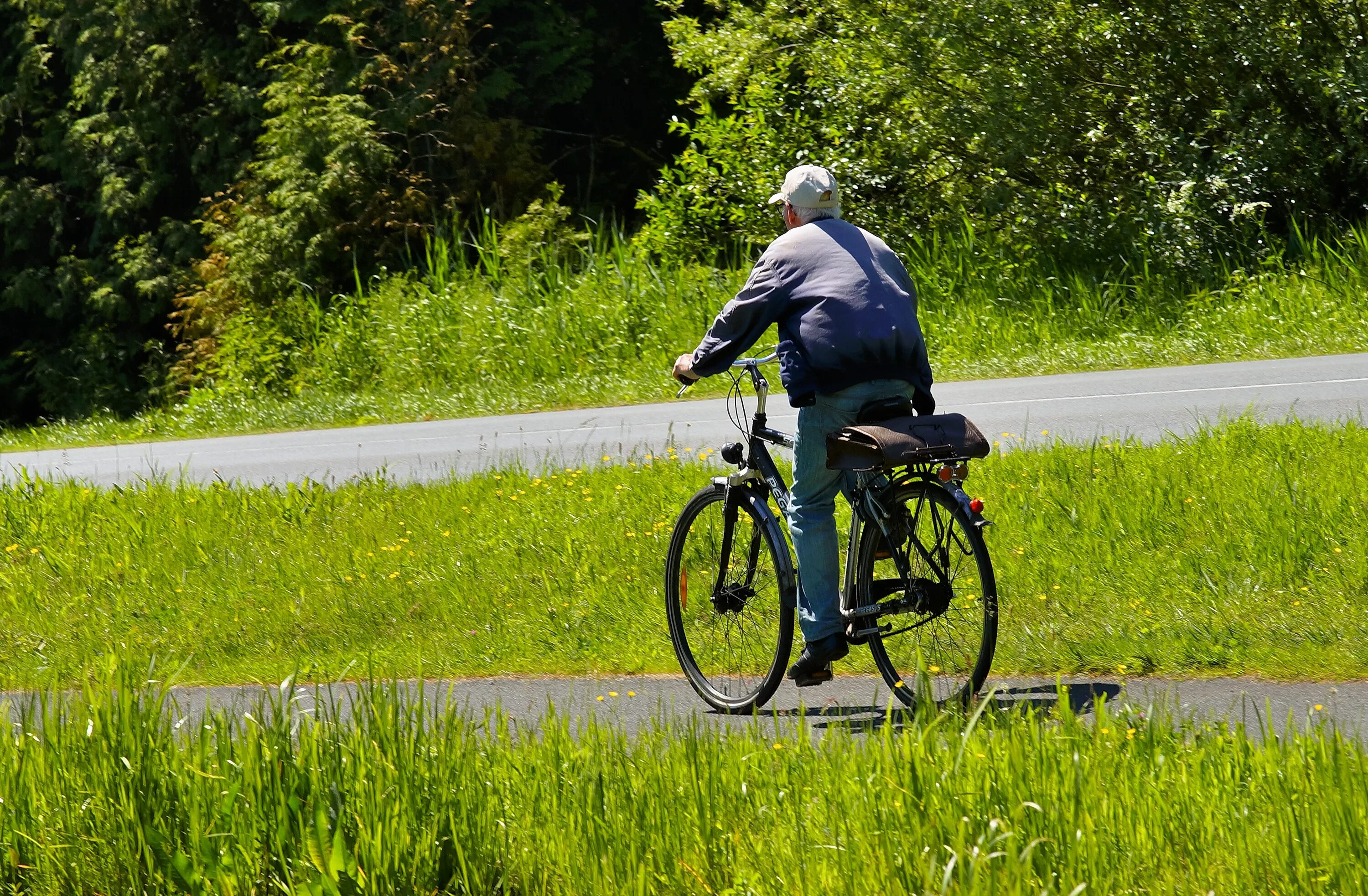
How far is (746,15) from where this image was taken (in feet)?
66.3

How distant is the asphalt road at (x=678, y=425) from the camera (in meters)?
11.5

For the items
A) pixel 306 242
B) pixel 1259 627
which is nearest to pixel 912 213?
pixel 306 242

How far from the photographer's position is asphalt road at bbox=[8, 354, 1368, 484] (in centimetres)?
1150

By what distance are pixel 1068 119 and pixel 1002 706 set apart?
13715 millimetres

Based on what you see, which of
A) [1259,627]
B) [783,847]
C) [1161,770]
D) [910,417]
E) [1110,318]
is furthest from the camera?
[1110,318]

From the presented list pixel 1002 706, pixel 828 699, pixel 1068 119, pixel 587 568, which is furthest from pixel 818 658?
pixel 1068 119

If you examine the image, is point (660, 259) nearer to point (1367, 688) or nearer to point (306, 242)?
point (306, 242)

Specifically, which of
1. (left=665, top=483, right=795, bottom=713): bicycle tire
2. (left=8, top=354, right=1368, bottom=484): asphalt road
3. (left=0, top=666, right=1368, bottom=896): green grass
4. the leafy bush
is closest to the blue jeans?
(left=665, top=483, right=795, bottom=713): bicycle tire

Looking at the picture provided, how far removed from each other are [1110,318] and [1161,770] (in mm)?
13015

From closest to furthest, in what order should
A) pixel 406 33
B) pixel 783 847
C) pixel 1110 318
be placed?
1. pixel 783 847
2. pixel 1110 318
3. pixel 406 33

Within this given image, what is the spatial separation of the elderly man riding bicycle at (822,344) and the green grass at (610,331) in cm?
927

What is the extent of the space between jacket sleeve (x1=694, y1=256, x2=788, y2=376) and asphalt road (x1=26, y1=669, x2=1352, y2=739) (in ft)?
4.21

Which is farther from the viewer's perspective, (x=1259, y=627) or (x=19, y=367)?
(x=19, y=367)

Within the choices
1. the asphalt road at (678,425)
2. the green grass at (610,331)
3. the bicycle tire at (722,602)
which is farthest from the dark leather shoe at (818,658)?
the green grass at (610,331)
